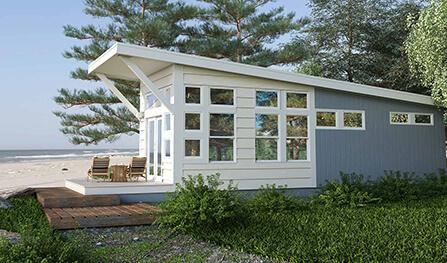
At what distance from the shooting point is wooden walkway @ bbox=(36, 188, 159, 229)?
260 inches

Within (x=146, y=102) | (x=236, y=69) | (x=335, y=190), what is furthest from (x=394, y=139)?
(x=146, y=102)

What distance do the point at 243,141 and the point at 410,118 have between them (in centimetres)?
477

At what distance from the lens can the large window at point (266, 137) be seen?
32.3 ft

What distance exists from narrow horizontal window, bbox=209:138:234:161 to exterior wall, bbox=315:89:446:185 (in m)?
2.20

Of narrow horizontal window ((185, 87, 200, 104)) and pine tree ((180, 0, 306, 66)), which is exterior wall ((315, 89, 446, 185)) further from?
pine tree ((180, 0, 306, 66))

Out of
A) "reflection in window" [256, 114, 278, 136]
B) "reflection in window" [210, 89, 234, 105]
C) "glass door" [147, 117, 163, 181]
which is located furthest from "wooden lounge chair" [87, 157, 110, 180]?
"reflection in window" [256, 114, 278, 136]

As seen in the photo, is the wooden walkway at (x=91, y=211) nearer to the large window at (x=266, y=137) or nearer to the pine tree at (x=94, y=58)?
the large window at (x=266, y=137)

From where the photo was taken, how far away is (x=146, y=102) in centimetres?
1139

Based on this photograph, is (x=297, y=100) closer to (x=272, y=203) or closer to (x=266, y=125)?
(x=266, y=125)

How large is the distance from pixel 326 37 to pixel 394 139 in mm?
7903

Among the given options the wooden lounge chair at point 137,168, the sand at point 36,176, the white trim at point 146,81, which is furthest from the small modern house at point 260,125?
the sand at point 36,176

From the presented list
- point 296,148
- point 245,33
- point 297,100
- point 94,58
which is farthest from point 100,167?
point 245,33

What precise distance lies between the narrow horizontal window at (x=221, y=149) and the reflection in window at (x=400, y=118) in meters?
4.48

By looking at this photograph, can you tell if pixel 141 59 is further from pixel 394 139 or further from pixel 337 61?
pixel 337 61
